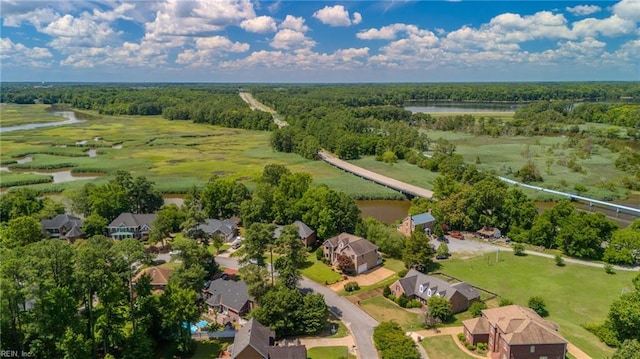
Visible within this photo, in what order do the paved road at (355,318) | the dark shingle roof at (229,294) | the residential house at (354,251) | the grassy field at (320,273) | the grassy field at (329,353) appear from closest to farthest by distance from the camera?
the grassy field at (329,353), the paved road at (355,318), the dark shingle roof at (229,294), the grassy field at (320,273), the residential house at (354,251)

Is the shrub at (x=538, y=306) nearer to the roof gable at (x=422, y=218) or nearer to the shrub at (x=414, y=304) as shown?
the shrub at (x=414, y=304)

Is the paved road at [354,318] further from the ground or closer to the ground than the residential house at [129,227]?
closer to the ground

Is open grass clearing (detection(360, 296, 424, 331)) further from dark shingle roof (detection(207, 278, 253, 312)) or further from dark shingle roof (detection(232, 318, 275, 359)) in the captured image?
dark shingle roof (detection(207, 278, 253, 312))

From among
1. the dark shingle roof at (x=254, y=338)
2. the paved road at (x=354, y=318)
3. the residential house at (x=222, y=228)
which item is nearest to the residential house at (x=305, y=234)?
the residential house at (x=222, y=228)

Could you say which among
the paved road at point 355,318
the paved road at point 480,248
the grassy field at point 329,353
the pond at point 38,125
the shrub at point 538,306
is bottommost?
the grassy field at point 329,353

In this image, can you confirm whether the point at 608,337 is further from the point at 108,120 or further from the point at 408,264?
the point at 108,120

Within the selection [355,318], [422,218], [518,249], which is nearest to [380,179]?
[422,218]

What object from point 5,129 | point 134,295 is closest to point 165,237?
point 134,295

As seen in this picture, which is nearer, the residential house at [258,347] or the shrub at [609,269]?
the residential house at [258,347]
